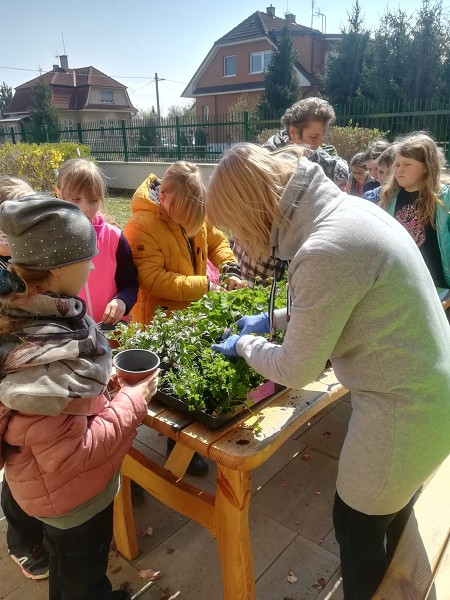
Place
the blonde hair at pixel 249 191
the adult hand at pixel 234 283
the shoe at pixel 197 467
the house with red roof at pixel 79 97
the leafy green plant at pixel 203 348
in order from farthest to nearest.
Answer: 1. the house with red roof at pixel 79 97
2. the shoe at pixel 197 467
3. the adult hand at pixel 234 283
4. the leafy green plant at pixel 203 348
5. the blonde hair at pixel 249 191

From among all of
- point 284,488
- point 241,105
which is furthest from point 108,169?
point 284,488

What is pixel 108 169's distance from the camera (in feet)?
48.3

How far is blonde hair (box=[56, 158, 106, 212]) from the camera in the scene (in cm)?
217

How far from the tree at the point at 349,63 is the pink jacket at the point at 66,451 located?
840 inches

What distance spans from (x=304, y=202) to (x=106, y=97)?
138 feet

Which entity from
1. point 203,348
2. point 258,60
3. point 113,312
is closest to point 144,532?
point 113,312

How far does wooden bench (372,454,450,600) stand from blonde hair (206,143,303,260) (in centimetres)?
106

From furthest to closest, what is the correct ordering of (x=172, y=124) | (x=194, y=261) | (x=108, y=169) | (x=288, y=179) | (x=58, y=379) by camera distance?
(x=108, y=169)
(x=172, y=124)
(x=194, y=261)
(x=288, y=179)
(x=58, y=379)

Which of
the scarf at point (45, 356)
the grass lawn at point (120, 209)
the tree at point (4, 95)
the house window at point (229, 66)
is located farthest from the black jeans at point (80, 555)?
the tree at point (4, 95)

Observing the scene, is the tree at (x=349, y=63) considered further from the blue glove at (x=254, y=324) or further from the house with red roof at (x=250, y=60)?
the blue glove at (x=254, y=324)

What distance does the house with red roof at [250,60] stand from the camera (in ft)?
92.4

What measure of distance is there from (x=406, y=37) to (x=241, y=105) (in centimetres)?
853

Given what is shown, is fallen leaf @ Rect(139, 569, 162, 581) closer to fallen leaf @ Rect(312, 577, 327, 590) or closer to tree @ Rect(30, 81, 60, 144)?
fallen leaf @ Rect(312, 577, 327, 590)

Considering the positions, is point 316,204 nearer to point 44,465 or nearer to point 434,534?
point 44,465
